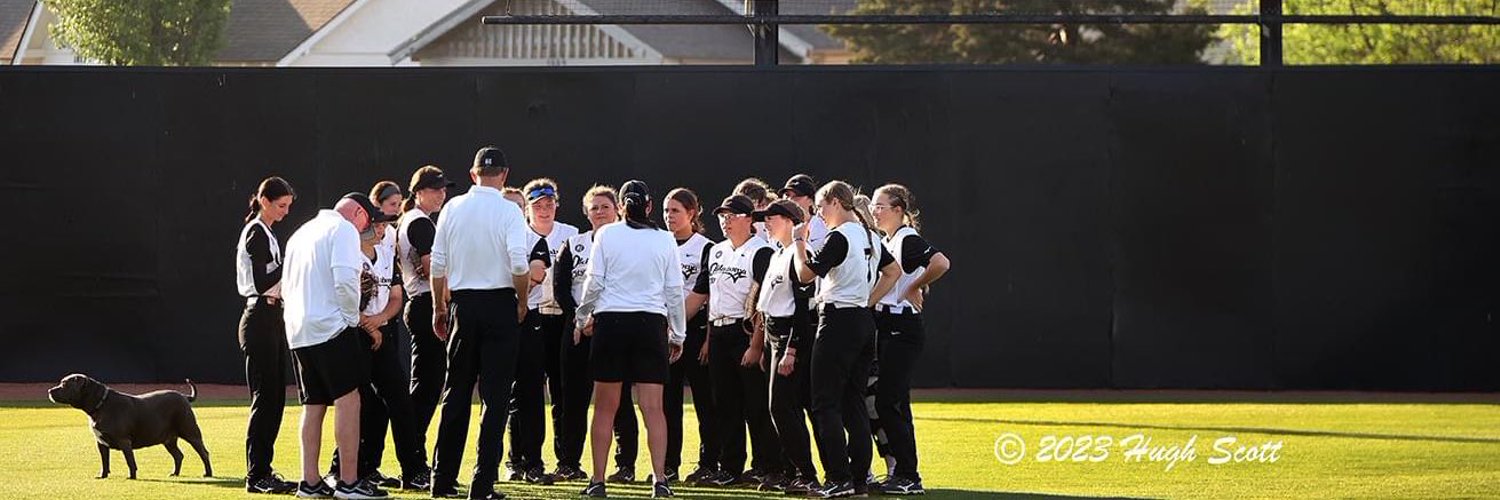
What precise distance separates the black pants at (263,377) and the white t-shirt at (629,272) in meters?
1.59

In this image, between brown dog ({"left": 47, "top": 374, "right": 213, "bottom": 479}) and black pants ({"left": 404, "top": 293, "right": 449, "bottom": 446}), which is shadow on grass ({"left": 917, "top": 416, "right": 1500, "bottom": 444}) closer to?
black pants ({"left": 404, "top": 293, "right": 449, "bottom": 446})

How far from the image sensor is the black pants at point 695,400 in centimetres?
1052

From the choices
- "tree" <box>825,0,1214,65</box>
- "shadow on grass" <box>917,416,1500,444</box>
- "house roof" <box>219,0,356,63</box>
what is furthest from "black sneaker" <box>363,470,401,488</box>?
"tree" <box>825,0,1214,65</box>

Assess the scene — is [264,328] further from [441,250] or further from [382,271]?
[441,250]

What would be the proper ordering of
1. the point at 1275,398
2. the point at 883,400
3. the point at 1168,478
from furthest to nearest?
1. the point at 1275,398
2. the point at 1168,478
3. the point at 883,400

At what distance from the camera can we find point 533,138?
17156 millimetres

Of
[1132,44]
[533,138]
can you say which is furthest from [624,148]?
[1132,44]

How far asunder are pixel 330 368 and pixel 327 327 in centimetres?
18

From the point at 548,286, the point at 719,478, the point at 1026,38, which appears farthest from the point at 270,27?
the point at 719,478

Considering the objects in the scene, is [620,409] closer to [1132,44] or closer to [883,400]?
[883,400]

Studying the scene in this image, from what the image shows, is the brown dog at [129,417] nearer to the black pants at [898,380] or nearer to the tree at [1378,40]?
the black pants at [898,380]

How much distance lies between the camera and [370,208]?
9547 millimetres

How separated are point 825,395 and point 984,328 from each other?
25.8 ft

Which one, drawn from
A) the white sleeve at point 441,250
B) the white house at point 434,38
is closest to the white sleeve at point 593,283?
the white sleeve at point 441,250
